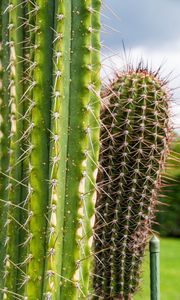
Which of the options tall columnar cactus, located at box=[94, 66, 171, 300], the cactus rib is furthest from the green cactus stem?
tall columnar cactus, located at box=[94, 66, 171, 300]

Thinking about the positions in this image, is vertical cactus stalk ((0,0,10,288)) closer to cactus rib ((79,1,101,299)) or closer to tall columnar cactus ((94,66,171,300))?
cactus rib ((79,1,101,299))

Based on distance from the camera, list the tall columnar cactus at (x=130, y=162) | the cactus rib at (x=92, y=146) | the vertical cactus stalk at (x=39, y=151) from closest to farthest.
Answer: the vertical cactus stalk at (x=39, y=151)
the cactus rib at (x=92, y=146)
the tall columnar cactus at (x=130, y=162)

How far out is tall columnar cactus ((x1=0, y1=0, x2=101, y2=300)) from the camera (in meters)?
2.06

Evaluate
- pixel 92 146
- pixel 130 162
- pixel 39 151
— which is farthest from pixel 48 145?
pixel 130 162

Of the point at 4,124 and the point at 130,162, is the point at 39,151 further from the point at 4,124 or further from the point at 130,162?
the point at 130,162

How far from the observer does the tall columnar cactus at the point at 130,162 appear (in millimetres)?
3012

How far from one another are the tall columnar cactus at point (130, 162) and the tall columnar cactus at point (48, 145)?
783 mm

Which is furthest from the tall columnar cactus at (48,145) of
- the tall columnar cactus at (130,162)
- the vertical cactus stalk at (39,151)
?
the tall columnar cactus at (130,162)

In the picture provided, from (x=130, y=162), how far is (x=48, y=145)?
1.03m

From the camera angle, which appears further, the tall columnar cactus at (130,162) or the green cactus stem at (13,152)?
the tall columnar cactus at (130,162)

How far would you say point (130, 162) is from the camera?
10.1 ft

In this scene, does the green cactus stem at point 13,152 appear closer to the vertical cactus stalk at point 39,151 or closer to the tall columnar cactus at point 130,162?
the vertical cactus stalk at point 39,151

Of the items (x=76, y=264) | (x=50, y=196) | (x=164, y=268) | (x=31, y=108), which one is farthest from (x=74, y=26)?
(x=164, y=268)

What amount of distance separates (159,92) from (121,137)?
27 cm
